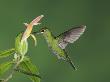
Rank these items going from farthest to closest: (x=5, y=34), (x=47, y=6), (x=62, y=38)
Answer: (x=47, y=6) → (x=5, y=34) → (x=62, y=38)

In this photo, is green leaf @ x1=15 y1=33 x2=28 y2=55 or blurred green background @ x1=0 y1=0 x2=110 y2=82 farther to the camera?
blurred green background @ x1=0 y1=0 x2=110 y2=82

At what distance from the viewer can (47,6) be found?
237cm

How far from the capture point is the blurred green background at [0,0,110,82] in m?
2.21

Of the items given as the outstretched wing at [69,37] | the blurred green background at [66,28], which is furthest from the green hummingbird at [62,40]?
the blurred green background at [66,28]

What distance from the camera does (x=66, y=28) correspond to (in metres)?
2.36

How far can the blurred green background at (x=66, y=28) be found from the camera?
221 centimetres

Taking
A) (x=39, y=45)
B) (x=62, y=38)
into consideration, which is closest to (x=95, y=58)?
(x=39, y=45)

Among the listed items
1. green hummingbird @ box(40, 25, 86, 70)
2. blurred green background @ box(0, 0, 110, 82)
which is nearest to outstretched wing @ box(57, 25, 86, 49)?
green hummingbird @ box(40, 25, 86, 70)

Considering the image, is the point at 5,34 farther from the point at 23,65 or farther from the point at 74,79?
the point at 23,65

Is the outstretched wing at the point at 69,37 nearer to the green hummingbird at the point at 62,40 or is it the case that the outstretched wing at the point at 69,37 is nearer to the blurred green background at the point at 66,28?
the green hummingbird at the point at 62,40

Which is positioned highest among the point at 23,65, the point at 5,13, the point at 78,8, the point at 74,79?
the point at 5,13

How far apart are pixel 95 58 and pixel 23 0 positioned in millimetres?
543

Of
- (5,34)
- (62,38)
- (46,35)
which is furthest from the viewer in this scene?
(5,34)

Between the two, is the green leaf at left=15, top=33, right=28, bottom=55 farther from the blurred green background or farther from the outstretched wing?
the blurred green background
